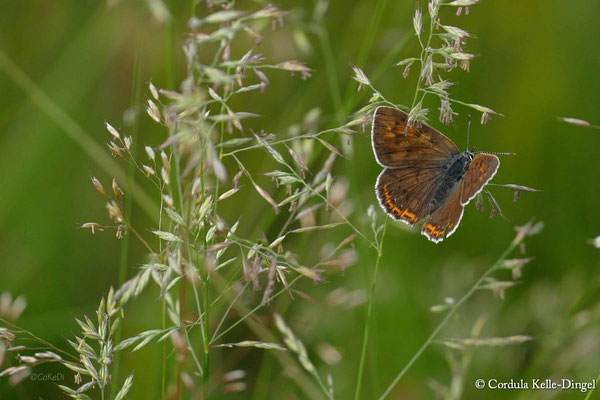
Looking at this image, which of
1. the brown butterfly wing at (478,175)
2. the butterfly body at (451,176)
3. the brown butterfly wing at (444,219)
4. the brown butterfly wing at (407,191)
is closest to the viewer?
the brown butterfly wing at (478,175)

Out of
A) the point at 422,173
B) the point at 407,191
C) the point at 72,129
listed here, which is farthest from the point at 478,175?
the point at 72,129

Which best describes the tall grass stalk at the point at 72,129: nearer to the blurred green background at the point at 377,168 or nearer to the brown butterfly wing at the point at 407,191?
the blurred green background at the point at 377,168

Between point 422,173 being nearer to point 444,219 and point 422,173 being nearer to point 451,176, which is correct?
point 451,176

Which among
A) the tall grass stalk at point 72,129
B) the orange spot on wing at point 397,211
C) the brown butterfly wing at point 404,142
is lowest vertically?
the orange spot on wing at point 397,211

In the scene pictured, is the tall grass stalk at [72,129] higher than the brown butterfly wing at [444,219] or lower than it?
higher

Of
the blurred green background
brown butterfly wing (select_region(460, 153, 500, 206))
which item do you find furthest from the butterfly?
the blurred green background

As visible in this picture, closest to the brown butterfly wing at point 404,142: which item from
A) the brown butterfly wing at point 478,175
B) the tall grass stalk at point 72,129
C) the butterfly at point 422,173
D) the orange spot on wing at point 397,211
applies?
the butterfly at point 422,173
